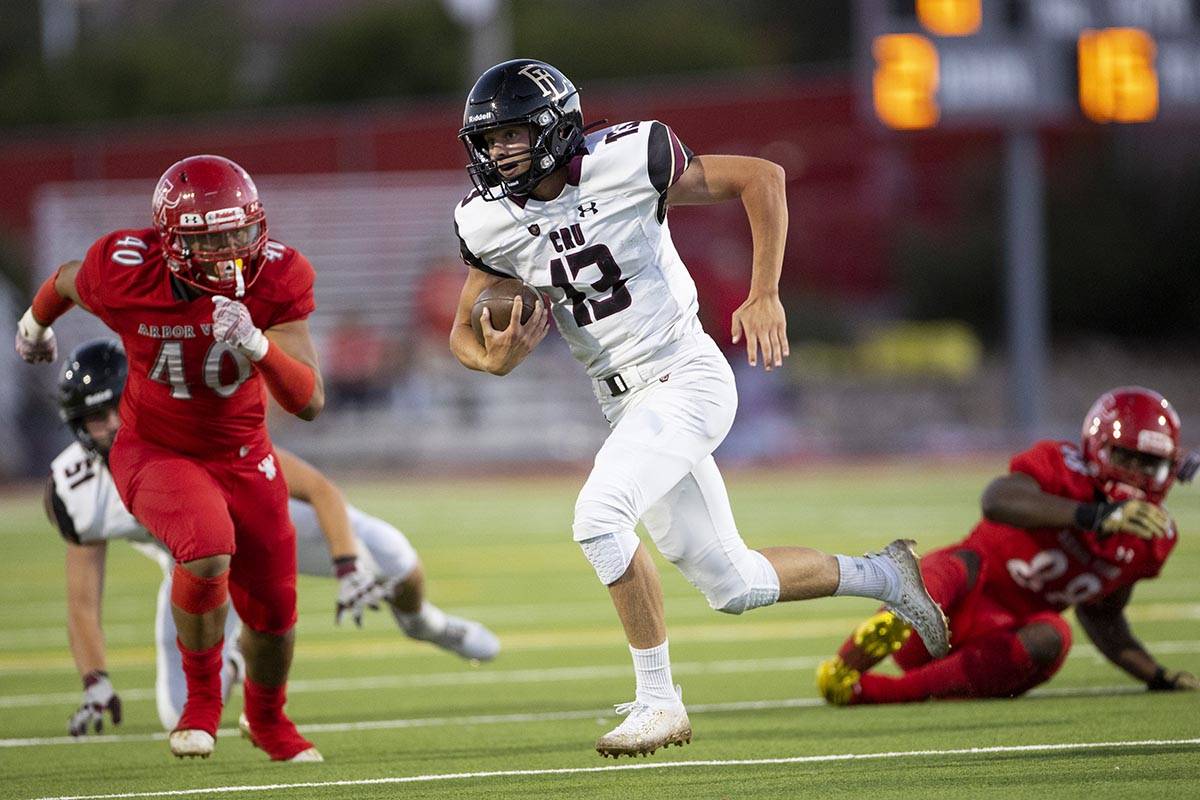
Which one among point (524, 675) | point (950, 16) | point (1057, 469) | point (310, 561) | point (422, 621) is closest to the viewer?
point (1057, 469)

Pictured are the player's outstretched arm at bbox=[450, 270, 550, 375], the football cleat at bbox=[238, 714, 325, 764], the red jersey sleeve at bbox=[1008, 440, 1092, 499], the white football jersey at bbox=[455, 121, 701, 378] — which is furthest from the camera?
the red jersey sleeve at bbox=[1008, 440, 1092, 499]

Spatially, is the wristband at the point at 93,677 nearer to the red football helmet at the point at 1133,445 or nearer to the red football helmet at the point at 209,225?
the red football helmet at the point at 209,225

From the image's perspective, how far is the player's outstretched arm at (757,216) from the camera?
4.59 metres

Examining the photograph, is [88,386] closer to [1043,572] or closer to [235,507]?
[235,507]

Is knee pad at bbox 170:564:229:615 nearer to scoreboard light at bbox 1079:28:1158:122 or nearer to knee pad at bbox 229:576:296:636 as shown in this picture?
knee pad at bbox 229:576:296:636

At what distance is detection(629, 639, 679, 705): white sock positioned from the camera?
14.5 feet

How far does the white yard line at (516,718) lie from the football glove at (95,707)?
5cm

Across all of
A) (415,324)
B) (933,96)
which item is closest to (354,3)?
(415,324)

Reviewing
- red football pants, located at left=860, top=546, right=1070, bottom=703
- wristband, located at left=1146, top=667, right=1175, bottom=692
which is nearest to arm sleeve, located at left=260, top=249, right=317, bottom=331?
red football pants, located at left=860, top=546, right=1070, bottom=703

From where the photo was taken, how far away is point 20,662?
7664 mm

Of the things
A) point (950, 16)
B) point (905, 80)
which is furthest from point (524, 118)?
point (950, 16)

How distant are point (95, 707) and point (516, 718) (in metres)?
1.38

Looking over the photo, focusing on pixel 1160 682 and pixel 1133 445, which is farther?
pixel 1160 682

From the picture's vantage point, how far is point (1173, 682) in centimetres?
566
